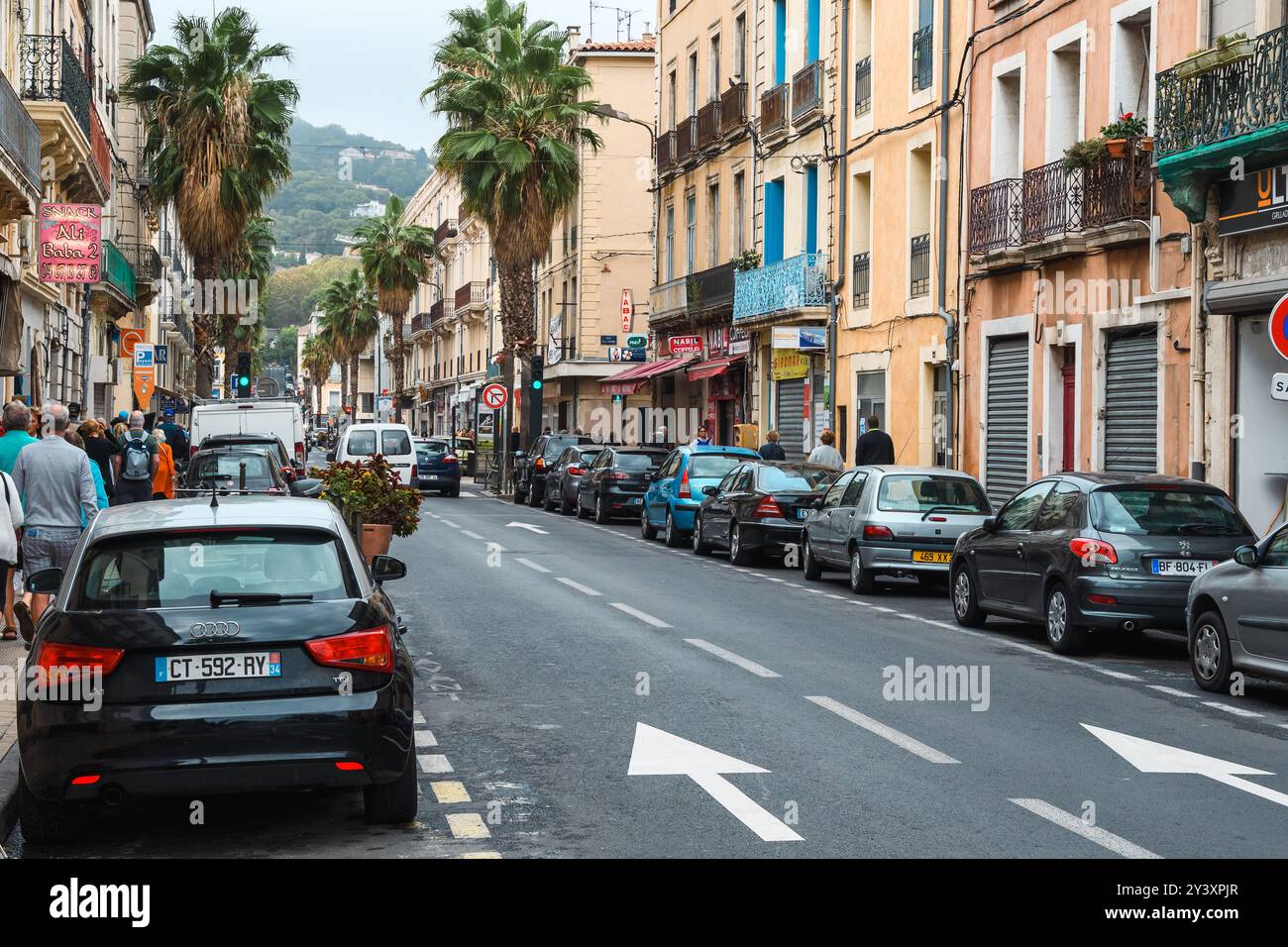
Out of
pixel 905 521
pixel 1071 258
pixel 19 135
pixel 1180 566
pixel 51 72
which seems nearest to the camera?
pixel 1180 566

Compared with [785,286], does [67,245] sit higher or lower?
lower

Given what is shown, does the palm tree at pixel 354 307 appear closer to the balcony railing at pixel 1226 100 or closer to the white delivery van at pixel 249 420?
the white delivery van at pixel 249 420

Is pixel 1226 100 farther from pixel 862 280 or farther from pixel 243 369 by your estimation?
pixel 243 369

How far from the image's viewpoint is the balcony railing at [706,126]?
42.1m

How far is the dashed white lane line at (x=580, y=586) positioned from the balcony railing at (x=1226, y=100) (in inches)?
341

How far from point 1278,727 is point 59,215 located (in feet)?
66.1

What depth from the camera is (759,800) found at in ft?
26.3

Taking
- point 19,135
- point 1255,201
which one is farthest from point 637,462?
point 1255,201

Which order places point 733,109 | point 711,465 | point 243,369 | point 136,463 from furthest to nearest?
point 243,369
point 733,109
point 711,465
point 136,463

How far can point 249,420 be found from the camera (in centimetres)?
3466

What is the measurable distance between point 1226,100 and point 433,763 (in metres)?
14.1

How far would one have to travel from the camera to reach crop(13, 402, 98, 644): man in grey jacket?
13.1 metres
